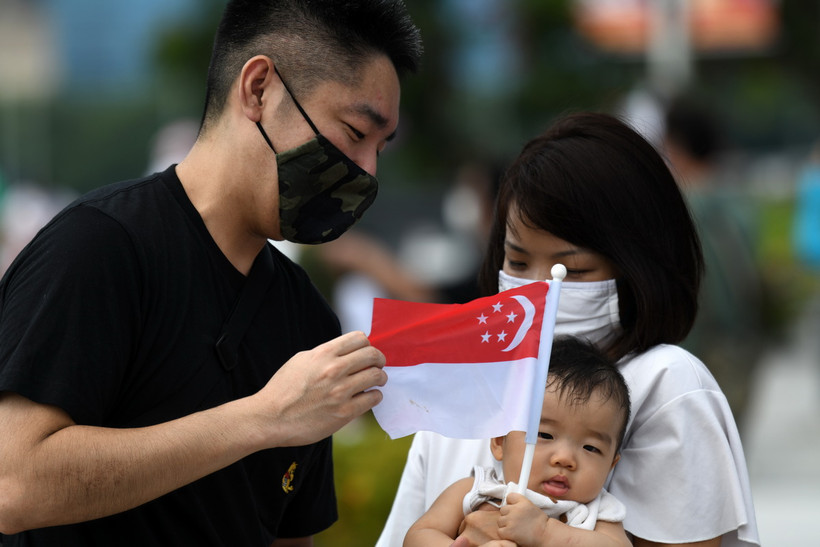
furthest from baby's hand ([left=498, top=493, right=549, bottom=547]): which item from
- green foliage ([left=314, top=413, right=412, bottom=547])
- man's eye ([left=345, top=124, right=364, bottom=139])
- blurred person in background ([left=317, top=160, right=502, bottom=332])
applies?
green foliage ([left=314, top=413, right=412, bottom=547])

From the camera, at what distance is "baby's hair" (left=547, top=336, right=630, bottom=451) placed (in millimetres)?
2594

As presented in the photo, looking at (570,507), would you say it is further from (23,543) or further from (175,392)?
(23,543)

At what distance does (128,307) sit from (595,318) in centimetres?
116

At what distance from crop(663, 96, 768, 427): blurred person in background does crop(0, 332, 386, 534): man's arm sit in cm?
304

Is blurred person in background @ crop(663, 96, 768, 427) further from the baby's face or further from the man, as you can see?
the man

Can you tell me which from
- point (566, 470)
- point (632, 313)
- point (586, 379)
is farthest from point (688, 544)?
point (632, 313)

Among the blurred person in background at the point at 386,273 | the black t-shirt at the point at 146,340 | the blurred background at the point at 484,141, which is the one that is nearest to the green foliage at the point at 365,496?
the blurred background at the point at 484,141

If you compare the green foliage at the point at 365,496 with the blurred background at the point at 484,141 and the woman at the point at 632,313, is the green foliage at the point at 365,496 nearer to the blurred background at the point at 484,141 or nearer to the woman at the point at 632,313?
the blurred background at the point at 484,141

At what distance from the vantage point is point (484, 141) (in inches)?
961

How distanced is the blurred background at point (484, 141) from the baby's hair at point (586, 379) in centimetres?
100

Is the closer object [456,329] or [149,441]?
[149,441]

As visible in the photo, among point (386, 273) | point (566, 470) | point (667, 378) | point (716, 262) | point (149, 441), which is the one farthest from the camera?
point (386, 273)

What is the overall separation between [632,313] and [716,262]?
9.07 ft

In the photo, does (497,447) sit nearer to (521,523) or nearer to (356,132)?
(521,523)
